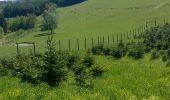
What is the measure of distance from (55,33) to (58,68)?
149 metres

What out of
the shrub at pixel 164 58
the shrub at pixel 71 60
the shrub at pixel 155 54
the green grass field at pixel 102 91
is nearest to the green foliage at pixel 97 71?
the green grass field at pixel 102 91

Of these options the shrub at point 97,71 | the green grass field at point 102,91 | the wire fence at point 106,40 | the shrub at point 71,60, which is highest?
the green grass field at point 102,91

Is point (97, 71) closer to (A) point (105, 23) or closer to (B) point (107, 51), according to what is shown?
(B) point (107, 51)

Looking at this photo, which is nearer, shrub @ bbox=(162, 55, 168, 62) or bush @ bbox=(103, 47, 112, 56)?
shrub @ bbox=(162, 55, 168, 62)

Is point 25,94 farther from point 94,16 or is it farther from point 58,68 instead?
point 94,16

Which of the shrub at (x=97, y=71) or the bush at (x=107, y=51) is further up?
the shrub at (x=97, y=71)

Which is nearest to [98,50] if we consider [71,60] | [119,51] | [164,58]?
[119,51]

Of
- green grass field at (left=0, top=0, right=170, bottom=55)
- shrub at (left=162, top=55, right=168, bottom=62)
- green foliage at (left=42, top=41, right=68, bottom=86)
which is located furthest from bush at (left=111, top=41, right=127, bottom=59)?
green grass field at (left=0, top=0, right=170, bottom=55)

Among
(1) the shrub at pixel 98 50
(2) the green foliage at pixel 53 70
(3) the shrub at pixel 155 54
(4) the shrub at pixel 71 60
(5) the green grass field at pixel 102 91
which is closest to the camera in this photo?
(5) the green grass field at pixel 102 91

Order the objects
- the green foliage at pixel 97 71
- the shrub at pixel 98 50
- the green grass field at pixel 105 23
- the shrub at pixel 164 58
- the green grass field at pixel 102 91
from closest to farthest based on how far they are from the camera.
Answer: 1. the green grass field at pixel 102 91
2. the green foliage at pixel 97 71
3. the shrub at pixel 164 58
4. the shrub at pixel 98 50
5. the green grass field at pixel 105 23

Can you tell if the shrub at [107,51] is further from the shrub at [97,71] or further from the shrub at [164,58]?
the shrub at [97,71]

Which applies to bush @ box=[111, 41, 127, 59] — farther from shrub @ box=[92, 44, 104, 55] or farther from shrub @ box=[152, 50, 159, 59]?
shrub @ box=[152, 50, 159, 59]

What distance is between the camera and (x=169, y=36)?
76.2 metres

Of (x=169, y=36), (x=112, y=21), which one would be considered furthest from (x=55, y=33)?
(x=169, y=36)
